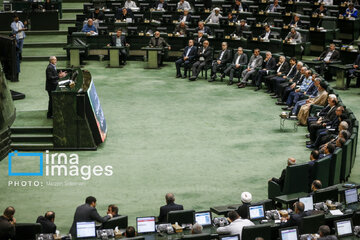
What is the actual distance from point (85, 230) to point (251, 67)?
12.8 meters

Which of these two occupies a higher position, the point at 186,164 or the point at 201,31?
the point at 201,31

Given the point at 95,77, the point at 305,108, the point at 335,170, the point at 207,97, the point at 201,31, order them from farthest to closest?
Result: 1. the point at 201,31
2. the point at 95,77
3. the point at 207,97
4. the point at 305,108
5. the point at 335,170

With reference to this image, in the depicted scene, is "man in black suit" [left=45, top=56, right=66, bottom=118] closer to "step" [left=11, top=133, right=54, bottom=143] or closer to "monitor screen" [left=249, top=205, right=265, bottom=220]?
"step" [left=11, top=133, right=54, bottom=143]

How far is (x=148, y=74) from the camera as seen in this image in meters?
23.4

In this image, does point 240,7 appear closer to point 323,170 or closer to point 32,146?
point 32,146

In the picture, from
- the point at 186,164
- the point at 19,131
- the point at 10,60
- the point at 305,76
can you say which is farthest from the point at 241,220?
the point at 10,60

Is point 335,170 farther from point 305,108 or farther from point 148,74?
point 148,74

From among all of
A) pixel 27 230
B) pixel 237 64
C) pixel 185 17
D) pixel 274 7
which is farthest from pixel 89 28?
pixel 27 230

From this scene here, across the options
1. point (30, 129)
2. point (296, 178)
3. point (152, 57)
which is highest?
point (152, 57)

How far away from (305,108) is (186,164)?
14.1ft

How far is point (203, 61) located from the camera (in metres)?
22.5

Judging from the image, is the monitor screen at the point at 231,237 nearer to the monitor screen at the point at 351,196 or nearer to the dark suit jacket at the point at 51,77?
the monitor screen at the point at 351,196

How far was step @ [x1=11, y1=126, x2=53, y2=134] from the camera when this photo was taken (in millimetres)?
15547

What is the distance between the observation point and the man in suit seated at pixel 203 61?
2242 centimetres
